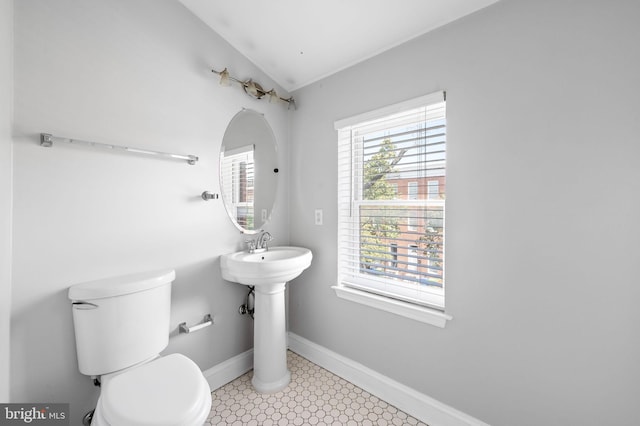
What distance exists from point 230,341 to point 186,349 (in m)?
0.31

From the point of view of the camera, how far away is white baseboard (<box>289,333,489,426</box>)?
4.66ft

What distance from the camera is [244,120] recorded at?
193 centimetres

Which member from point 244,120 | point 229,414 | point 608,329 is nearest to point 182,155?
point 244,120

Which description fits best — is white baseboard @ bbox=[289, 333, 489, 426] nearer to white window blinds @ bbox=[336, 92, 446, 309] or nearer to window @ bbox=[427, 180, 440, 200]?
white window blinds @ bbox=[336, 92, 446, 309]

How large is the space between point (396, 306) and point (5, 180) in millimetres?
1898

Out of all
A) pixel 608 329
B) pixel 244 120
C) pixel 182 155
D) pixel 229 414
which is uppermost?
pixel 244 120

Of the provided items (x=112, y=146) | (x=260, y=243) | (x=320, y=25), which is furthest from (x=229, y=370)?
(x=320, y=25)

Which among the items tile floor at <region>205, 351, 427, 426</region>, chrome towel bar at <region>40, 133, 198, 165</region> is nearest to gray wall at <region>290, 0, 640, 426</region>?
tile floor at <region>205, 351, 427, 426</region>

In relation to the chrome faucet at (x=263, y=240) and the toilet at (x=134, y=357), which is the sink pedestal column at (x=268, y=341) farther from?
the toilet at (x=134, y=357)

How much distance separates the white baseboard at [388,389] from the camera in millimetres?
1419

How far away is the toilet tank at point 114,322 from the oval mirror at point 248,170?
726mm

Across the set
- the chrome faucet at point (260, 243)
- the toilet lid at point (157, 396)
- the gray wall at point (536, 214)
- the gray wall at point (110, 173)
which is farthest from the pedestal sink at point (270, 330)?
the gray wall at point (536, 214)

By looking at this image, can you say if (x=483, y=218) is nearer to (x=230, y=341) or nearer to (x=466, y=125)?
(x=466, y=125)

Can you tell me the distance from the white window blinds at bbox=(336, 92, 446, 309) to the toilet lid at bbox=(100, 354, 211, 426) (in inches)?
44.1
